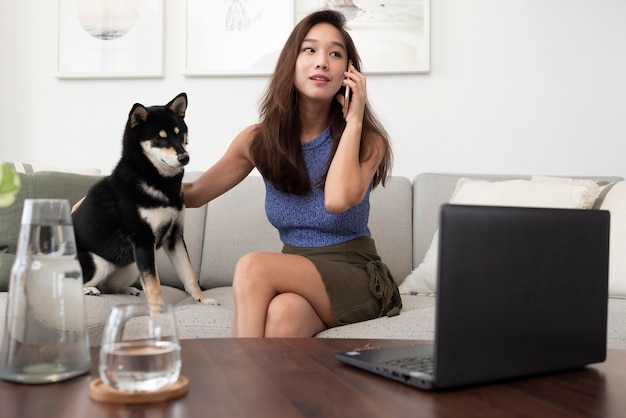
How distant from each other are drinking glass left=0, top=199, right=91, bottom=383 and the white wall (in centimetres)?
222

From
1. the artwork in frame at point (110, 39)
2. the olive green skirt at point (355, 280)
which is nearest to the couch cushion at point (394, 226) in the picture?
the olive green skirt at point (355, 280)

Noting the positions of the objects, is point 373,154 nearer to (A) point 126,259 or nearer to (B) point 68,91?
(A) point 126,259

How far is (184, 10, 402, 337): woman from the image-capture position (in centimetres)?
169

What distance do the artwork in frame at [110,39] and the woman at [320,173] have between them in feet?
3.48

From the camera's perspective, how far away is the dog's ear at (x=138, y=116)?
1.95m

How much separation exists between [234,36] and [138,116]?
1073 mm

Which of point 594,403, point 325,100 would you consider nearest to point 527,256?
point 594,403

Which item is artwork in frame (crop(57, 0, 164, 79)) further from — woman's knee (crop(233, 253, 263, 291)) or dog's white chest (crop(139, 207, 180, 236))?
woman's knee (crop(233, 253, 263, 291))

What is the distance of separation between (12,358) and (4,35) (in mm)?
2660

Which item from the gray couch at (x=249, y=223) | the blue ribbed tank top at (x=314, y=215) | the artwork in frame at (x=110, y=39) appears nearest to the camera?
the blue ribbed tank top at (x=314, y=215)

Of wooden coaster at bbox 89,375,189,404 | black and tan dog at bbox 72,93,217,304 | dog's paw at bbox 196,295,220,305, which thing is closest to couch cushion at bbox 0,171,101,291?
black and tan dog at bbox 72,93,217,304

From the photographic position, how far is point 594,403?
729 millimetres

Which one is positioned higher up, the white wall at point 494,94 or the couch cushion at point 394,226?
the white wall at point 494,94

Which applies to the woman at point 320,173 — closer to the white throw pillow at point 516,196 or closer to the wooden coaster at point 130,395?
the white throw pillow at point 516,196
